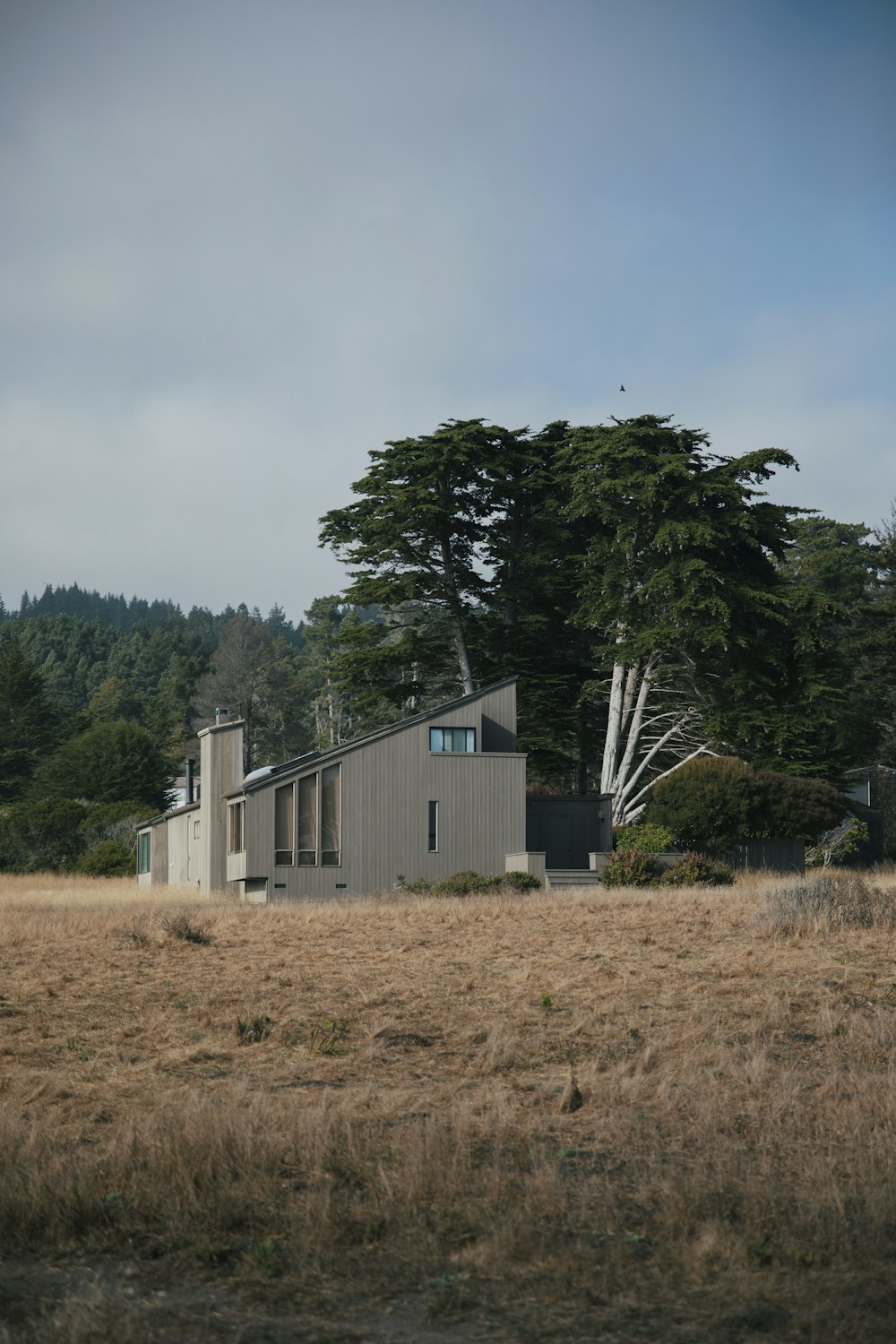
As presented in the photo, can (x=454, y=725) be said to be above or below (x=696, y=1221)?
above

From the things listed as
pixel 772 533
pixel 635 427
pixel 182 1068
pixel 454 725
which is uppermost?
pixel 635 427

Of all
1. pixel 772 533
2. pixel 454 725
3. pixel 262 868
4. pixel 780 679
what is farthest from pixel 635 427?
pixel 262 868

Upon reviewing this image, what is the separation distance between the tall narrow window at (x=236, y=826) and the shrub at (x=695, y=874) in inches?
468

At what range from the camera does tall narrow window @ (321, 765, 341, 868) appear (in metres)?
36.9

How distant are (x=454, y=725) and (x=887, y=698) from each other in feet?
99.4

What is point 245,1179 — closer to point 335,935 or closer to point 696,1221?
point 696,1221

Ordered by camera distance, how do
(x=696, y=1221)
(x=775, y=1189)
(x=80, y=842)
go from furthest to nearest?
(x=80, y=842)
(x=775, y=1189)
(x=696, y=1221)

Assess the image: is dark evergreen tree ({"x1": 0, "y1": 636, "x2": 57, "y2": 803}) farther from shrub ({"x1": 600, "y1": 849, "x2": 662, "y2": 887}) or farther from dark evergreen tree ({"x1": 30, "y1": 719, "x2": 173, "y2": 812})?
shrub ({"x1": 600, "y1": 849, "x2": 662, "y2": 887})

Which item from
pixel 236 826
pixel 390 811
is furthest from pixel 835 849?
pixel 236 826

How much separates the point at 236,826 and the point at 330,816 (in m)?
3.38

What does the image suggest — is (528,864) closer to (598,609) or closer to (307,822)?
(307,822)

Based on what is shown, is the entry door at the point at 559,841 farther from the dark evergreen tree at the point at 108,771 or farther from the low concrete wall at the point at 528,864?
the dark evergreen tree at the point at 108,771

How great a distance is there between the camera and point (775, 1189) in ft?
25.8

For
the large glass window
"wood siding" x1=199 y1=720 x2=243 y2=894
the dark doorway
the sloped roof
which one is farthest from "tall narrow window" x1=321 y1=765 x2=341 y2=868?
the dark doorway
